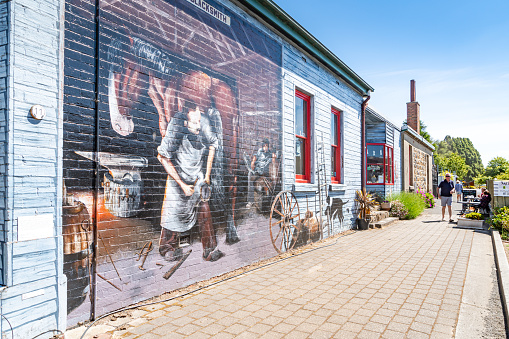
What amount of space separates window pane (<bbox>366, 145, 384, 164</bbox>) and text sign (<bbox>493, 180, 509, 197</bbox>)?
4397 millimetres

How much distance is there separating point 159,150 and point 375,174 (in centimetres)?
1215

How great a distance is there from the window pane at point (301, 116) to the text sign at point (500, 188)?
6941 mm

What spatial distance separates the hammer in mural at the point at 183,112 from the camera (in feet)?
13.2

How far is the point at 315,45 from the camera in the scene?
8.29 m

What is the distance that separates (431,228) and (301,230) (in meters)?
5.80

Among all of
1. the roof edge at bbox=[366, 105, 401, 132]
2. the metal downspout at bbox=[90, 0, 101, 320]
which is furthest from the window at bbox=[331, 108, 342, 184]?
the metal downspout at bbox=[90, 0, 101, 320]

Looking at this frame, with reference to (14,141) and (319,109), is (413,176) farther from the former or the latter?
(14,141)

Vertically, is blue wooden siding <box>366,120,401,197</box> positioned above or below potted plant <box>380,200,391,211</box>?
above

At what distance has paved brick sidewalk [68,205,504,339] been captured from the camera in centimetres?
352

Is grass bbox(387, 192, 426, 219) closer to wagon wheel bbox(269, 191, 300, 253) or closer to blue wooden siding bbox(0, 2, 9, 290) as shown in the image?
wagon wheel bbox(269, 191, 300, 253)

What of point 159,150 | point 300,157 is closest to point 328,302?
point 159,150

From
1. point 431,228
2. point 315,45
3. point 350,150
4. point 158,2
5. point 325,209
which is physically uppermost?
point 315,45

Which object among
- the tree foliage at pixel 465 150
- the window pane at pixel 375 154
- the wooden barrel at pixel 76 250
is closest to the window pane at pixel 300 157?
the wooden barrel at pixel 76 250

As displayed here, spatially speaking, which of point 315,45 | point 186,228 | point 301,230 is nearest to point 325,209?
point 301,230
